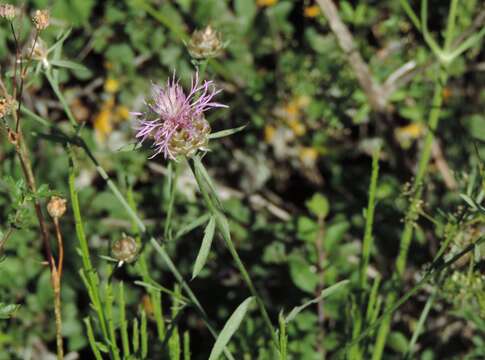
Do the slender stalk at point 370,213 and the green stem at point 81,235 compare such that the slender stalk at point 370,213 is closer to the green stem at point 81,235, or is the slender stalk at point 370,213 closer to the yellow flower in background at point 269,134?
the green stem at point 81,235

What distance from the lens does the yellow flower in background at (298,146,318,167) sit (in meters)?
2.30

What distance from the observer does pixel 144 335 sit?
110cm

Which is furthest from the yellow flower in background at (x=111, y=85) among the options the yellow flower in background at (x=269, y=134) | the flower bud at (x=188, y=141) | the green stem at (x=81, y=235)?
the flower bud at (x=188, y=141)

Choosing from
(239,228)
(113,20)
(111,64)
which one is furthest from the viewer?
(111,64)

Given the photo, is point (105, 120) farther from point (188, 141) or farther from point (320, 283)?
point (188, 141)

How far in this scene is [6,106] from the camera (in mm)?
938

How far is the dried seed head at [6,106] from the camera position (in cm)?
91

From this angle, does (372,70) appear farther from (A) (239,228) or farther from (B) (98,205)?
(B) (98,205)

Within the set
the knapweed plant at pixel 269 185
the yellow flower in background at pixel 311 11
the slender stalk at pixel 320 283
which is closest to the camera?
the knapweed plant at pixel 269 185

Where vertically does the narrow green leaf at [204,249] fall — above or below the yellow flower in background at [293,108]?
below

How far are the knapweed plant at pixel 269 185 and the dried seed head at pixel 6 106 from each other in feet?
0.46

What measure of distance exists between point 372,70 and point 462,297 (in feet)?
2.91

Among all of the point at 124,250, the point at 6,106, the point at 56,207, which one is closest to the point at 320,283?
the point at 124,250

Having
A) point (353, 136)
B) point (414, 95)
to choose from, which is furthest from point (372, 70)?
point (353, 136)
